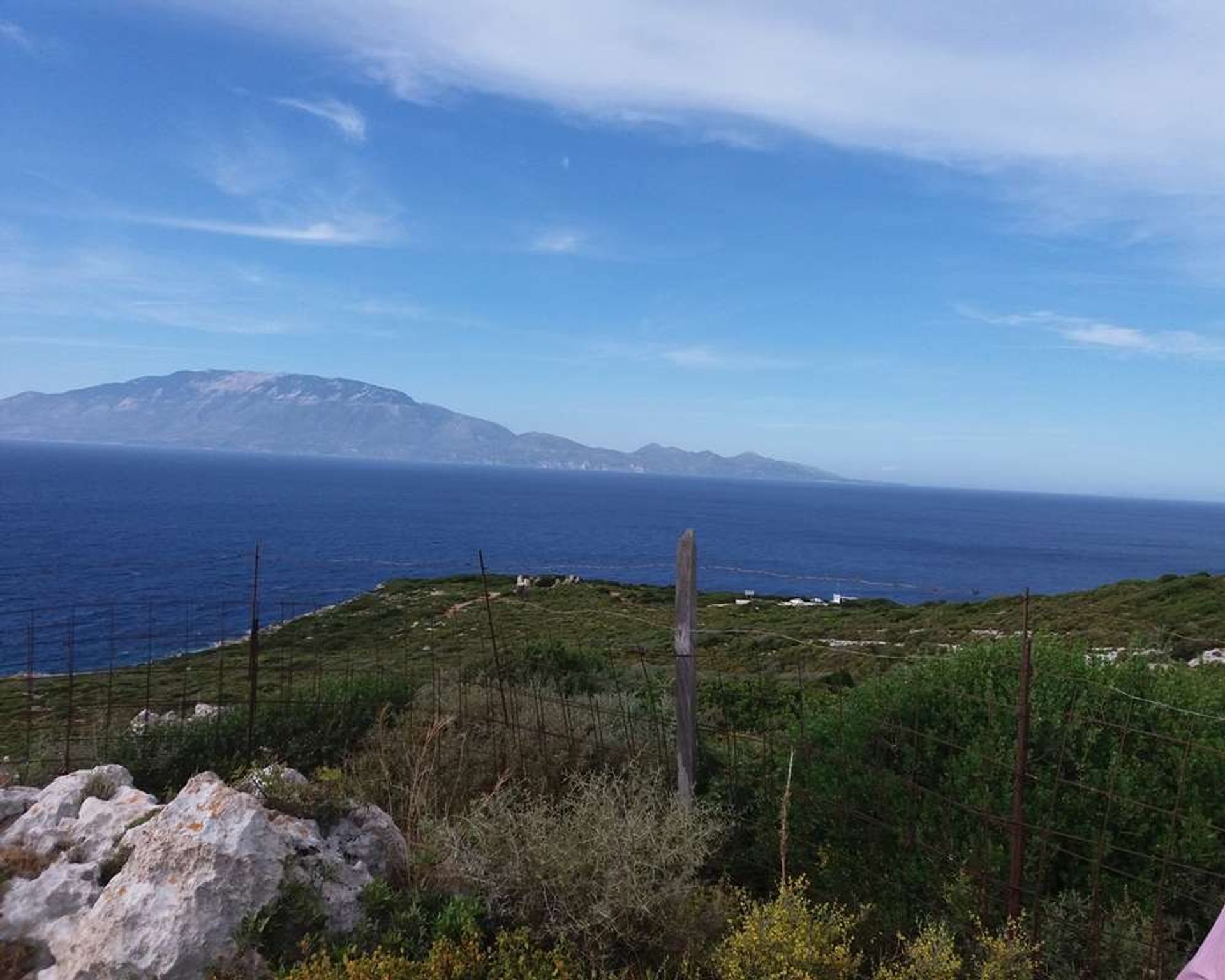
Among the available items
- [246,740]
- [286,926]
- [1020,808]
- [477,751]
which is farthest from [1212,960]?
[246,740]

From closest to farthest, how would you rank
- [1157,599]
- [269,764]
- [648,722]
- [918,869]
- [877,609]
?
1. [918,869]
2. [269,764]
3. [648,722]
4. [1157,599]
5. [877,609]

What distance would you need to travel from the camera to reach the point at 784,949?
4.04 m

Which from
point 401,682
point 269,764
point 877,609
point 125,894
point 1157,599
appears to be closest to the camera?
point 125,894

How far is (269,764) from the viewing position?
6734mm

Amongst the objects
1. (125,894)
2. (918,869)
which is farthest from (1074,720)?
(125,894)

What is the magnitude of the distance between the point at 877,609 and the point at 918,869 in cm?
3258

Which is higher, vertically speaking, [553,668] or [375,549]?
[553,668]

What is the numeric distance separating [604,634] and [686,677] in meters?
23.0

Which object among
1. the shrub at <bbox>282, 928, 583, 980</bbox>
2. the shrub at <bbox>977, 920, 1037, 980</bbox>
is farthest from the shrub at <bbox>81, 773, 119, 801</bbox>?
the shrub at <bbox>977, 920, 1037, 980</bbox>

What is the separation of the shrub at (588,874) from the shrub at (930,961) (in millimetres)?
1071

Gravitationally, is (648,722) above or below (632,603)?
above

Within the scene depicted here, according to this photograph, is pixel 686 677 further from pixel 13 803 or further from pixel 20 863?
pixel 13 803

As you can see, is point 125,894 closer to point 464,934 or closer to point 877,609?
point 464,934

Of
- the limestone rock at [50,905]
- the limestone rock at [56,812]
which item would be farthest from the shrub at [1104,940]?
the limestone rock at [56,812]
